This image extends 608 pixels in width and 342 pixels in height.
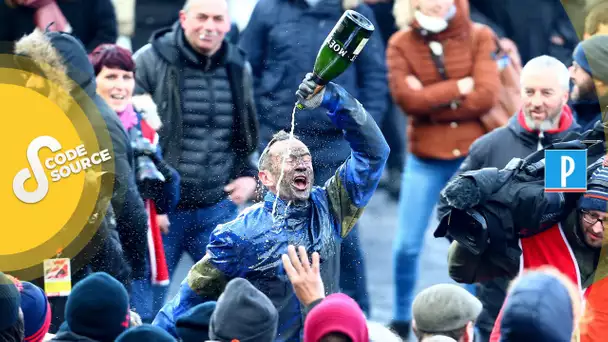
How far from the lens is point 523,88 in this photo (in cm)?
793

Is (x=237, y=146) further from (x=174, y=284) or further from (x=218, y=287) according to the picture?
(x=218, y=287)

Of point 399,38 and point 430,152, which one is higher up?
point 399,38

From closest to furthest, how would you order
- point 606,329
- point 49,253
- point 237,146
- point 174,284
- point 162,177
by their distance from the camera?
point 606,329
point 49,253
point 162,177
point 237,146
point 174,284

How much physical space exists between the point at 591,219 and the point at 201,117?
2.63 meters

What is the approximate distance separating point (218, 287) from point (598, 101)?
8.05 feet

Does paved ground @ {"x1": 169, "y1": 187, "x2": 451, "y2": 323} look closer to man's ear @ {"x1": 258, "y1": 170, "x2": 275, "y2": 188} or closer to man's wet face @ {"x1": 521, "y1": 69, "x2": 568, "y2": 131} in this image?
man's wet face @ {"x1": 521, "y1": 69, "x2": 568, "y2": 131}

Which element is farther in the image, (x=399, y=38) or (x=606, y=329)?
(x=399, y=38)

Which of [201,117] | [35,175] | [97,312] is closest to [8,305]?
[97,312]

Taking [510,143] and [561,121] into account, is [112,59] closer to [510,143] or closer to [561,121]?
[510,143]

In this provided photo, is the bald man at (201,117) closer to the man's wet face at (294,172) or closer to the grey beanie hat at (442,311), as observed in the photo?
the man's wet face at (294,172)

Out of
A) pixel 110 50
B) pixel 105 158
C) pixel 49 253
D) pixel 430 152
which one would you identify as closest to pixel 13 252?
pixel 49 253

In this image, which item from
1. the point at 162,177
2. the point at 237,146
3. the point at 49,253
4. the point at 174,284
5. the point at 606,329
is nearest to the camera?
the point at 606,329

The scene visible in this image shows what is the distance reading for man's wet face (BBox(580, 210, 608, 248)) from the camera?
6.54m

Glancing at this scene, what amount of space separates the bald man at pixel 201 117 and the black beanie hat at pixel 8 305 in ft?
8.90
